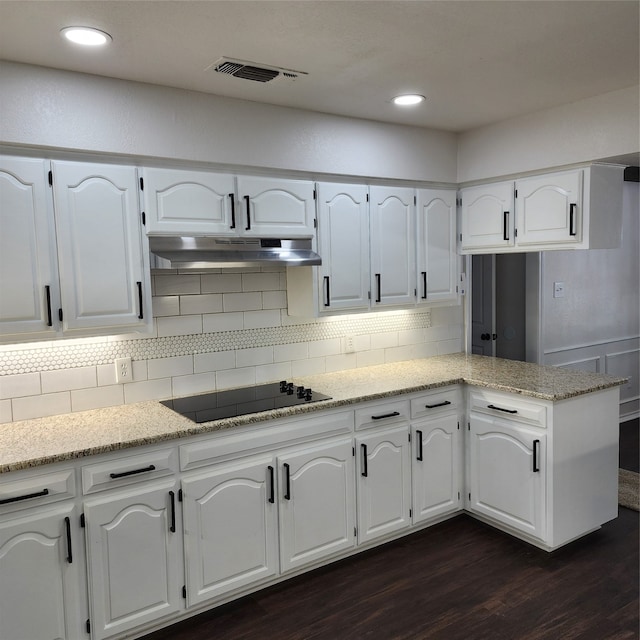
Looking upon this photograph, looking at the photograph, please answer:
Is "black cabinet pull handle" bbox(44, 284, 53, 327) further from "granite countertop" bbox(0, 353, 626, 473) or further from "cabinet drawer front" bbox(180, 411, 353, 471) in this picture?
"cabinet drawer front" bbox(180, 411, 353, 471)

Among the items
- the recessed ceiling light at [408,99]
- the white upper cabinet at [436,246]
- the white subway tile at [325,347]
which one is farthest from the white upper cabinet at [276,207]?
the white upper cabinet at [436,246]

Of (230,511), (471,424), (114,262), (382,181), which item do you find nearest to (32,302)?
(114,262)

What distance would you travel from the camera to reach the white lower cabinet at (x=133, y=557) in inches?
91.0

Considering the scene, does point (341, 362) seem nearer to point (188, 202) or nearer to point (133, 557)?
point (188, 202)

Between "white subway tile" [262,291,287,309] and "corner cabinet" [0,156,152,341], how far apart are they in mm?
823

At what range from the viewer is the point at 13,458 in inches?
84.0

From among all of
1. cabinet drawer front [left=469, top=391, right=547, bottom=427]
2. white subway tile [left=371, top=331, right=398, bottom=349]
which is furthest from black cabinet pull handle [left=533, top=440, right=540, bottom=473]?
white subway tile [left=371, top=331, right=398, bottom=349]

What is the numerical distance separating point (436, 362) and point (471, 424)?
0.61 meters

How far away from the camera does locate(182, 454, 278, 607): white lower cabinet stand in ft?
8.34

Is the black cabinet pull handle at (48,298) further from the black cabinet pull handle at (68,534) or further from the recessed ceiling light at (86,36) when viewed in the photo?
the recessed ceiling light at (86,36)

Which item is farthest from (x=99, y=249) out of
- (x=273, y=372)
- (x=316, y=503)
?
(x=316, y=503)

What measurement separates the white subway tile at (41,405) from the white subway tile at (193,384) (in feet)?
1.79

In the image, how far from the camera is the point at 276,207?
3.04 metres

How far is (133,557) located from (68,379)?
91 centimetres
